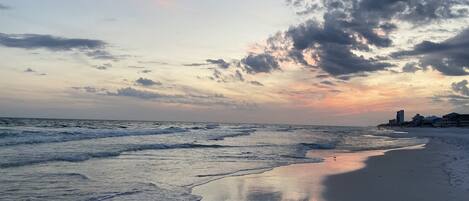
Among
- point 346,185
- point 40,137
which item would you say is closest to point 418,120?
point 40,137

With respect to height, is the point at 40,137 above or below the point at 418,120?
below

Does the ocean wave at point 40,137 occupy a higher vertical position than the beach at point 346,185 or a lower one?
higher

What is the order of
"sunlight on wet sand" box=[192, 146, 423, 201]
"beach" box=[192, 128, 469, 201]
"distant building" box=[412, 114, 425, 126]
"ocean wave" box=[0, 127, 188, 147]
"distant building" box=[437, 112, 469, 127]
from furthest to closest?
"distant building" box=[412, 114, 425, 126]
"distant building" box=[437, 112, 469, 127]
"ocean wave" box=[0, 127, 188, 147]
"sunlight on wet sand" box=[192, 146, 423, 201]
"beach" box=[192, 128, 469, 201]

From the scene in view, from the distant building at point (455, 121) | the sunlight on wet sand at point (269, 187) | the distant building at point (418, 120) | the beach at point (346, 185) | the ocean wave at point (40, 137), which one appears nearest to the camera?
the beach at point (346, 185)

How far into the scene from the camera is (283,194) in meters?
10.9

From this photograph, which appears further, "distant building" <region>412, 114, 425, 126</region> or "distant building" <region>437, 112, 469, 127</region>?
"distant building" <region>412, 114, 425, 126</region>

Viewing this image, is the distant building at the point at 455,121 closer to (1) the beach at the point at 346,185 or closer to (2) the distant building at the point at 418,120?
(2) the distant building at the point at 418,120

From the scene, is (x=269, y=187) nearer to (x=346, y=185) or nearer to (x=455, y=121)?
(x=346, y=185)

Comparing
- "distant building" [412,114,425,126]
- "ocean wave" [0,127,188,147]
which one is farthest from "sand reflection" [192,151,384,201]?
"distant building" [412,114,425,126]

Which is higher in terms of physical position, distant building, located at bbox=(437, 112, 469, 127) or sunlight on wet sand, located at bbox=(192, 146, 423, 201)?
distant building, located at bbox=(437, 112, 469, 127)

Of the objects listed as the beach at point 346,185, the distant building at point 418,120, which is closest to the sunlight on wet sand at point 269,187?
the beach at point 346,185

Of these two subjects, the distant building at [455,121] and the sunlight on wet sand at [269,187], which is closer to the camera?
the sunlight on wet sand at [269,187]

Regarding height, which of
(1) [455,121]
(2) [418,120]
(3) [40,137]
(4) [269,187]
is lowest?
(4) [269,187]

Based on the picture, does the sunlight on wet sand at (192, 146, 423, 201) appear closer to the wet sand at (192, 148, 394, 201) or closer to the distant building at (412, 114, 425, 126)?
the wet sand at (192, 148, 394, 201)
